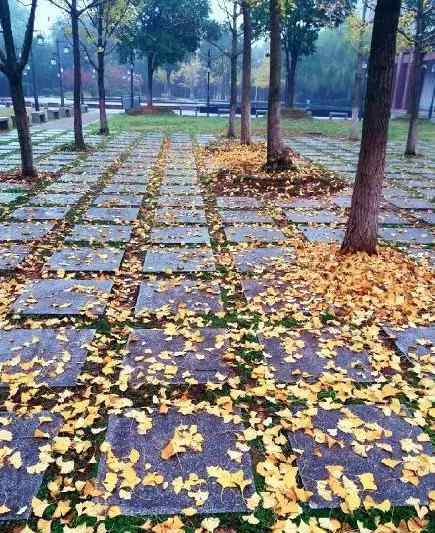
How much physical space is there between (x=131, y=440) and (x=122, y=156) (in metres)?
11.9

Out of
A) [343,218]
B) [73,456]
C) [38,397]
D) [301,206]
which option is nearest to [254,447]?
[73,456]

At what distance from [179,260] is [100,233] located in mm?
1610

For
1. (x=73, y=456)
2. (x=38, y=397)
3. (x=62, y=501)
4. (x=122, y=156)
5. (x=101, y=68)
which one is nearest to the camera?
(x=62, y=501)

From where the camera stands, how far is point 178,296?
4.87 metres

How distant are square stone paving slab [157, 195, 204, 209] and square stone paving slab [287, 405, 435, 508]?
5.80 meters

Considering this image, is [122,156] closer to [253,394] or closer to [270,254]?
[270,254]

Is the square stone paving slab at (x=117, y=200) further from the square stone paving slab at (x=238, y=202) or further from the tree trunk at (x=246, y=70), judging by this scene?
the tree trunk at (x=246, y=70)

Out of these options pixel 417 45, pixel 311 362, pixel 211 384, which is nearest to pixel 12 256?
pixel 211 384

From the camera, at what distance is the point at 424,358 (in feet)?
12.6

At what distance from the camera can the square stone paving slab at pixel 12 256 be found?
18.1ft

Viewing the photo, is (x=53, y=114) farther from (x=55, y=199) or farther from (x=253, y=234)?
(x=253, y=234)

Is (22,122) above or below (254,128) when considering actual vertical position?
above

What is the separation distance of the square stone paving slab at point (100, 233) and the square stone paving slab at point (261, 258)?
1.68 meters

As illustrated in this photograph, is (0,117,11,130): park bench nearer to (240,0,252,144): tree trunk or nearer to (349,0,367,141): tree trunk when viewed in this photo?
(240,0,252,144): tree trunk
